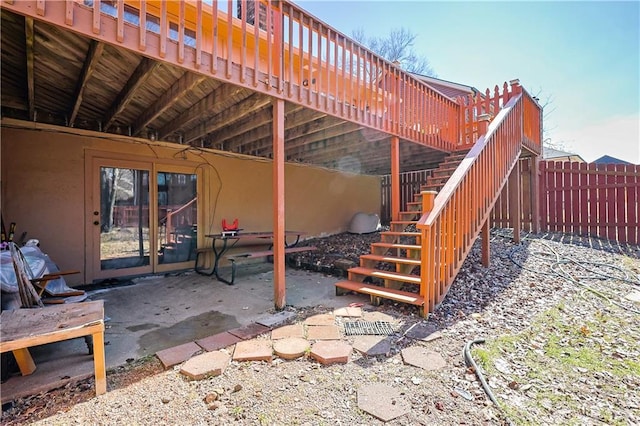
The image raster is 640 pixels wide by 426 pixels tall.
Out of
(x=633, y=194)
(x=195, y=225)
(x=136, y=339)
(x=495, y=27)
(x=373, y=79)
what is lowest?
(x=136, y=339)

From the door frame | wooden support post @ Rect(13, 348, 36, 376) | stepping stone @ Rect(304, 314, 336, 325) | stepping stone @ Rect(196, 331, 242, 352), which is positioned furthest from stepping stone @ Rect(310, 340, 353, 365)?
the door frame

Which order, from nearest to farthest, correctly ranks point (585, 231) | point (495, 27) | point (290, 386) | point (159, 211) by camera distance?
point (290, 386)
point (159, 211)
point (585, 231)
point (495, 27)

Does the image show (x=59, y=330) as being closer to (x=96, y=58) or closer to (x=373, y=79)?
(x=96, y=58)

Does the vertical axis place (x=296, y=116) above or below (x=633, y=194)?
above

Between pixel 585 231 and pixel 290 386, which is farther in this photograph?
pixel 585 231

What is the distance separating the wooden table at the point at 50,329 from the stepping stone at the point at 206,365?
0.48 metres

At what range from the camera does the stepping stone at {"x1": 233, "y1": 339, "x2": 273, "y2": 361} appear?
2.16 metres

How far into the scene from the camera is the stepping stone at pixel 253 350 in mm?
2158

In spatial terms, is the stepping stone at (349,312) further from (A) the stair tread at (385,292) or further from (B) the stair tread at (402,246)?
(B) the stair tread at (402,246)

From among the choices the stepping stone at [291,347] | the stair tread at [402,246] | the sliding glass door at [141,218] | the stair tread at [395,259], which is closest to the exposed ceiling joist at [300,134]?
the sliding glass door at [141,218]

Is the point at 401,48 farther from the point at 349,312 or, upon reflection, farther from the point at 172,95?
the point at 349,312

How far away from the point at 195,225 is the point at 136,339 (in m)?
3.05

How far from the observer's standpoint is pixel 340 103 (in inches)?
148

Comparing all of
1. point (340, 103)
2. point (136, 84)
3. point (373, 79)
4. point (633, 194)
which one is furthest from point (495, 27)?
point (136, 84)
